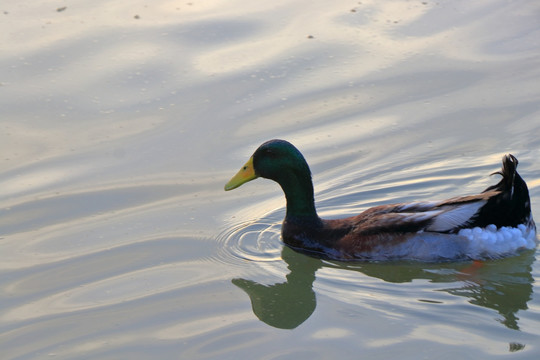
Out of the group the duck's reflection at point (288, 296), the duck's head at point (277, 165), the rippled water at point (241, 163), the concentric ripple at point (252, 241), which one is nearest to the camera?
the rippled water at point (241, 163)

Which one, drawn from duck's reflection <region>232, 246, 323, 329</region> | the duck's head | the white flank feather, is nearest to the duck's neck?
the duck's head

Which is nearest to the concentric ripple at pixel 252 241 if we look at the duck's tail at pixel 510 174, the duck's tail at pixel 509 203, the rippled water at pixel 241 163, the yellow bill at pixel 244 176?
the rippled water at pixel 241 163

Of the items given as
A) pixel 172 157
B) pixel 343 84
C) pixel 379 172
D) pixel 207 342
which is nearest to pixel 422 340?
pixel 207 342

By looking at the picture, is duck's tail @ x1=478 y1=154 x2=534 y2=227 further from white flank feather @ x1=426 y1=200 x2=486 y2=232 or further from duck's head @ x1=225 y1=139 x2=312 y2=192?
duck's head @ x1=225 y1=139 x2=312 y2=192

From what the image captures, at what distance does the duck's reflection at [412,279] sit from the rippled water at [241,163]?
2cm

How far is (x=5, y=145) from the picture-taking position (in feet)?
33.1

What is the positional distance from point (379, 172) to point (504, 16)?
4090mm

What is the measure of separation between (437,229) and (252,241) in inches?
60.7

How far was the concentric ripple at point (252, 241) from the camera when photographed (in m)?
8.41

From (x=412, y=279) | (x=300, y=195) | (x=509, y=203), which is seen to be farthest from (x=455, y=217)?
(x=300, y=195)

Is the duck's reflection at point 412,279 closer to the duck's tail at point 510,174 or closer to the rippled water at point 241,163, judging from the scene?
the rippled water at point 241,163

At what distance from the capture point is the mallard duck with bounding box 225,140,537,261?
819cm

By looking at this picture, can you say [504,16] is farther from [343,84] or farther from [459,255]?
[459,255]

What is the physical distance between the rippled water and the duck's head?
48 cm
